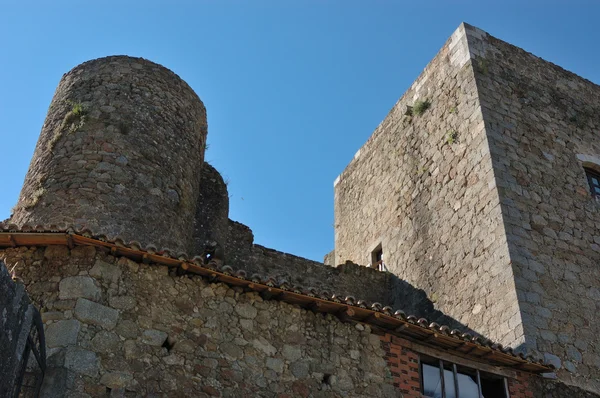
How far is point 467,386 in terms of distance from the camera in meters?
9.33

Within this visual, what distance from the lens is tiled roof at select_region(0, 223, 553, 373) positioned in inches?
298

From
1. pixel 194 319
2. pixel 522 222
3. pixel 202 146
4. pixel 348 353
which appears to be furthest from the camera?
pixel 202 146

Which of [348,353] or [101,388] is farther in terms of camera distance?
[348,353]

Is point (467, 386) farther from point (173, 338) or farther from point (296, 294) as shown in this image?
point (173, 338)

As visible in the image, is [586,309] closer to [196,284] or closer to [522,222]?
[522,222]

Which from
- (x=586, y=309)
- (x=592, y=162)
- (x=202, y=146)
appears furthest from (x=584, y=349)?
(x=202, y=146)

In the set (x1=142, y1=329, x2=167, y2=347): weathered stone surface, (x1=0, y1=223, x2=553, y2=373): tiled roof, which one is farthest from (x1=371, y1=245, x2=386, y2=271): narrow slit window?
(x1=142, y1=329, x2=167, y2=347): weathered stone surface

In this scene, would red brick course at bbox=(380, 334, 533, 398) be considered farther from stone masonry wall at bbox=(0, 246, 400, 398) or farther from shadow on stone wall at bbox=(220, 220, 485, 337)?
shadow on stone wall at bbox=(220, 220, 485, 337)

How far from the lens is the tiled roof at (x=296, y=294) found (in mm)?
7566

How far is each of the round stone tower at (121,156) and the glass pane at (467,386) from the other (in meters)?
4.58

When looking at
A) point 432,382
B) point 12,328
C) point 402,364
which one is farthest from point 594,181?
point 12,328

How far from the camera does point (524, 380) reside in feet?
32.1

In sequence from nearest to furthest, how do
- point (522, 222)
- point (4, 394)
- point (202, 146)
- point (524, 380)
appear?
point (4, 394) < point (524, 380) < point (522, 222) < point (202, 146)

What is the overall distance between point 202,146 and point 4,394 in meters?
8.20
